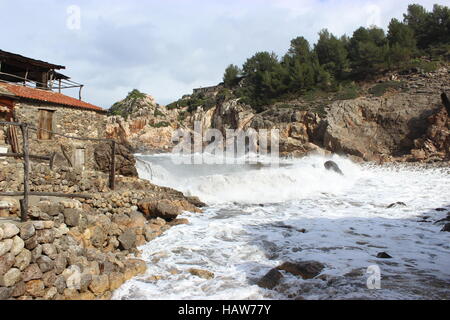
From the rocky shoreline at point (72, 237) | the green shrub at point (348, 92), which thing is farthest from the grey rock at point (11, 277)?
the green shrub at point (348, 92)

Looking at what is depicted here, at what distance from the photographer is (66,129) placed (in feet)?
48.2

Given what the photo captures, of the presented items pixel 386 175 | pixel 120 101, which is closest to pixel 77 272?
pixel 386 175

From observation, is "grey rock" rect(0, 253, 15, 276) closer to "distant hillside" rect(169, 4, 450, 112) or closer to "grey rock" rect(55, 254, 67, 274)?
"grey rock" rect(55, 254, 67, 274)

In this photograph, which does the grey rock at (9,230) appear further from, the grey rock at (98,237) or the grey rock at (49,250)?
the grey rock at (98,237)

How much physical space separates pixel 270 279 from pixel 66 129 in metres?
13.2

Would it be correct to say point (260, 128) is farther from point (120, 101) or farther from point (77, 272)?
point (120, 101)

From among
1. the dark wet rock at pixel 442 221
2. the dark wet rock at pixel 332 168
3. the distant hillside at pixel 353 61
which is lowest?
the dark wet rock at pixel 442 221

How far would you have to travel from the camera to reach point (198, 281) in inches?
234

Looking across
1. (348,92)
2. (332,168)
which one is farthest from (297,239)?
(348,92)

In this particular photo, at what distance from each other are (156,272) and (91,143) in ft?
34.0

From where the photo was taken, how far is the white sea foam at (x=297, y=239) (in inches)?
215

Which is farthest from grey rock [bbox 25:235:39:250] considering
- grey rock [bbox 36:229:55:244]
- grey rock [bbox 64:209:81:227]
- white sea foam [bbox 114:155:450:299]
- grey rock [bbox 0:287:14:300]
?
grey rock [bbox 64:209:81:227]

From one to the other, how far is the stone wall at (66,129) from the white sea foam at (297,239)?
3.22 metres

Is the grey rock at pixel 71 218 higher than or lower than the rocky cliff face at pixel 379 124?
lower
